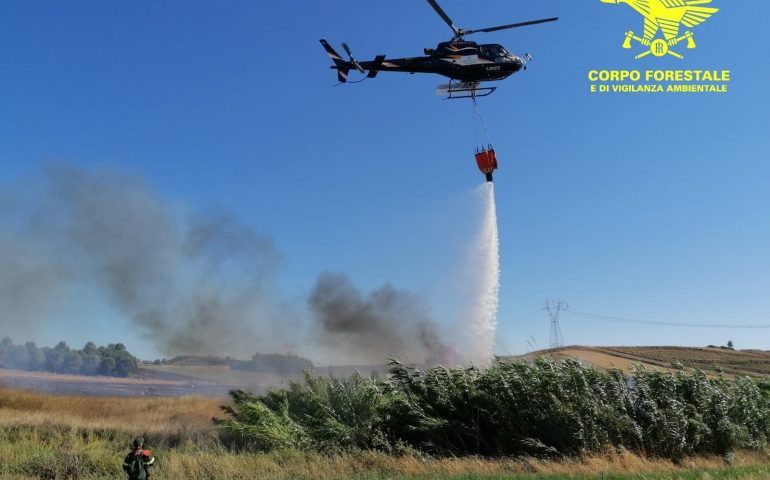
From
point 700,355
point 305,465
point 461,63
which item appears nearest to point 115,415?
point 305,465

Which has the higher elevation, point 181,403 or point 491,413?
point 491,413

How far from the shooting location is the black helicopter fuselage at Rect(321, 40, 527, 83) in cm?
3192

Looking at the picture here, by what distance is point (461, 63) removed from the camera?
31.9 m

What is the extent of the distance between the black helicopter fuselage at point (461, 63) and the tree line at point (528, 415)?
1967 centimetres

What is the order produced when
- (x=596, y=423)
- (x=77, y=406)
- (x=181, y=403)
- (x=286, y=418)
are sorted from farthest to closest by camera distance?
(x=181, y=403) < (x=77, y=406) < (x=286, y=418) < (x=596, y=423)

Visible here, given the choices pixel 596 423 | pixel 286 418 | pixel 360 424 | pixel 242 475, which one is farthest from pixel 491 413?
pixel 242 475

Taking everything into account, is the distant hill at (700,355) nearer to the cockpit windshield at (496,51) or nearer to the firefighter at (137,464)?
the cockpit windshield at (496,51)

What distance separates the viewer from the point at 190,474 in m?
13.3

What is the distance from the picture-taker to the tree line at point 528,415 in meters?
15.7

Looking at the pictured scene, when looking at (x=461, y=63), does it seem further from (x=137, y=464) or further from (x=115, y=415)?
(x=115, y=415)

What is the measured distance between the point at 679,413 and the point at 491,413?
552 cm

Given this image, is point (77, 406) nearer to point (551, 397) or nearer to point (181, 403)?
point (181, 403)

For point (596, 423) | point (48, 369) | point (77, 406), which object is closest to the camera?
point (596, 423)

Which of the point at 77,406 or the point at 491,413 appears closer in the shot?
the point at 491,413
